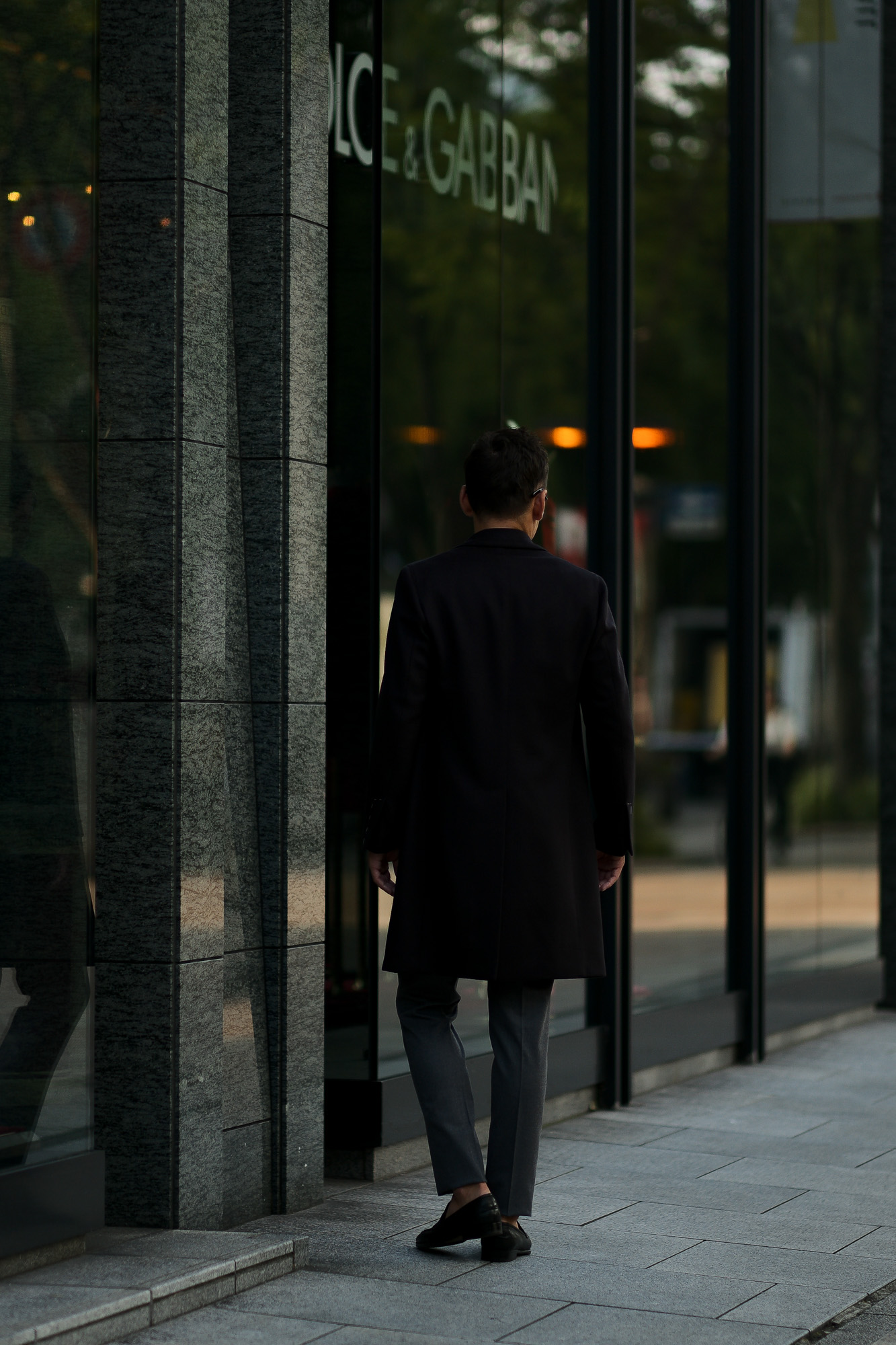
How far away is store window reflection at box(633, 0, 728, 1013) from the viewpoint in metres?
10.6

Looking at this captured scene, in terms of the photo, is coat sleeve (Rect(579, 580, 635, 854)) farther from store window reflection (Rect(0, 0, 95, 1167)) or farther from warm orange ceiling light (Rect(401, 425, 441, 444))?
warm orange ceiling light (Rect(401, 425, 441, 444))

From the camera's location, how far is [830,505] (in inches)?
426

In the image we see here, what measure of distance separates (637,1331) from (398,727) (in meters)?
1.50

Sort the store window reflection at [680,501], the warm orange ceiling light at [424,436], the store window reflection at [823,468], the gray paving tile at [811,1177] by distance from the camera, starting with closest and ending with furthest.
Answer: the gray paving tile at [811,1177] → the store window reflection at [823,468] → the store window reflection at [680,501] → the warm orange ceiling light at [424,436]

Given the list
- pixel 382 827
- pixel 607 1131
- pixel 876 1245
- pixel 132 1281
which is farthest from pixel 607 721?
pixel 607 1131

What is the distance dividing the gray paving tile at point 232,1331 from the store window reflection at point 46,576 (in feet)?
1.81

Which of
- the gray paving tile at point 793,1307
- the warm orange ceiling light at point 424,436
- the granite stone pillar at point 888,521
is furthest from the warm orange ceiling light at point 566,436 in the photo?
the warm orange ceiling light at point 424,436

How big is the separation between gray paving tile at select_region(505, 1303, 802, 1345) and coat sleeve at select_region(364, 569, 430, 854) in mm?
1208

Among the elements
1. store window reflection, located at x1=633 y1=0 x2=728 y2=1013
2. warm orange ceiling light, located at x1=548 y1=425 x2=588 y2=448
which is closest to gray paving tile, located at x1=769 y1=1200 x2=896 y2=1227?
store window reflection, located at x1=633 y1=0 x2=728 y2=1013

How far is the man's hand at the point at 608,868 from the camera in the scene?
5316 millimetres

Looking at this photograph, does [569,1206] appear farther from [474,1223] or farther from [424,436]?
[424,436]

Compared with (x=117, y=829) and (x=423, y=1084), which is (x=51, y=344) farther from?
(x=423, y=1084)

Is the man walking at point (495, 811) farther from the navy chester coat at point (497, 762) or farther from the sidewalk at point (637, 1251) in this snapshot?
the sidewalk at point (637, 1251)

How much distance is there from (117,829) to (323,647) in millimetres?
938
